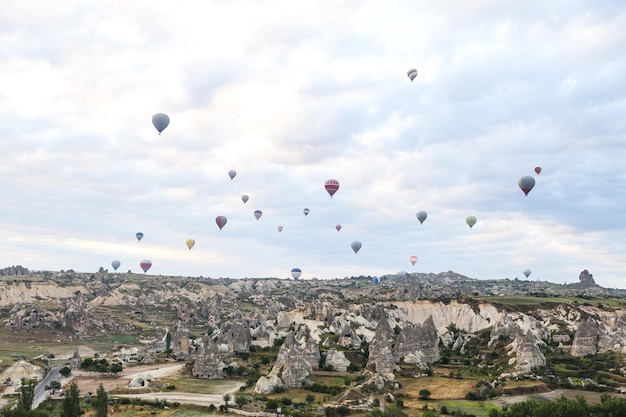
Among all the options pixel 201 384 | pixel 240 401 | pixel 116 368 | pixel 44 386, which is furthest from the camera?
pixel 116 368

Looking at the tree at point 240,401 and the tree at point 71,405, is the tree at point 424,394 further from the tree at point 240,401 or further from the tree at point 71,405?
the tree at point 71,405

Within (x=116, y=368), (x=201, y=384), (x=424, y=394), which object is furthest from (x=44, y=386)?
(x=424, y=394)

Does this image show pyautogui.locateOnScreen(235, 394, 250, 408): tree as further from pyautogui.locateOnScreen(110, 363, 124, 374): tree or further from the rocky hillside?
pyautogui.locateOnScreen(110, 363, 124, 374): tree

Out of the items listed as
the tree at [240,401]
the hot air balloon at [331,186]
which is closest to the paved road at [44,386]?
the tree at [240,401]

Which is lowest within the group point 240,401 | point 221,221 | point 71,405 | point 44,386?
point 44,386

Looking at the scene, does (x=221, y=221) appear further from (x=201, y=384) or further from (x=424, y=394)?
(x=424, y=394)

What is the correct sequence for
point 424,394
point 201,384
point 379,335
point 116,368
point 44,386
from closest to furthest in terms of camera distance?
point 424,394 → point 44,386 → point 201,384 → point 379,335 → point 116,368

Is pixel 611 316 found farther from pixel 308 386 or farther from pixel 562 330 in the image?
pixel 308 386

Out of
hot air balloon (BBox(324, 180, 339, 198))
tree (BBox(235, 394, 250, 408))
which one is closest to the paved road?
tree (BBox(235, 394, 250, 408))
